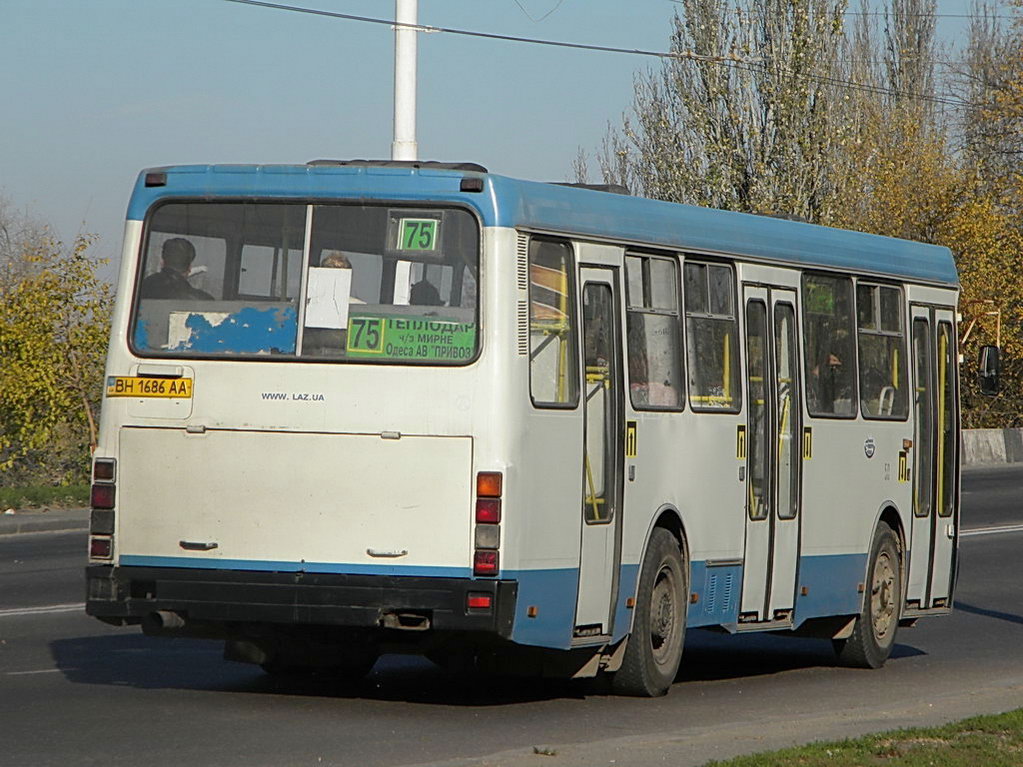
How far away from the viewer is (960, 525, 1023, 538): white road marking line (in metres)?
25.2

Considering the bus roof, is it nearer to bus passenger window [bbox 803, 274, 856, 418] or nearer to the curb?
bus passenger window [bbox 803, 274, 856, 418]

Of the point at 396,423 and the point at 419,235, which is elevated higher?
the point at 419,235

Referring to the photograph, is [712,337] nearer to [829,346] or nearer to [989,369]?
[829,346]

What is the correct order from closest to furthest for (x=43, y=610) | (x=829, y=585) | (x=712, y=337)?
(x=712, y=337)
(x=829, y=585)
(x=43, y=610)

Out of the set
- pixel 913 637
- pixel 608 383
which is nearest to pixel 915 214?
pixel 913 637

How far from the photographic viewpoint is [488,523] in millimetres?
9414

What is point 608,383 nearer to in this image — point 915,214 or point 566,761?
point 566,761

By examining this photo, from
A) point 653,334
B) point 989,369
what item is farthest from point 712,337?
point 989,369

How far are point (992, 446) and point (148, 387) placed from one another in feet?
114

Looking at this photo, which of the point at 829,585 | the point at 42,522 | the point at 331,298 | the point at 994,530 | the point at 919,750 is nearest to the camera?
the point at 919,750

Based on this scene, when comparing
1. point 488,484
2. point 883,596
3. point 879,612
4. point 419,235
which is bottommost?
point 879,612

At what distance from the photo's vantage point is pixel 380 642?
9992mm

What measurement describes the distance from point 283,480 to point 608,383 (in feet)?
6.30

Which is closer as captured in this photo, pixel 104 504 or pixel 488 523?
pixel 488 523
